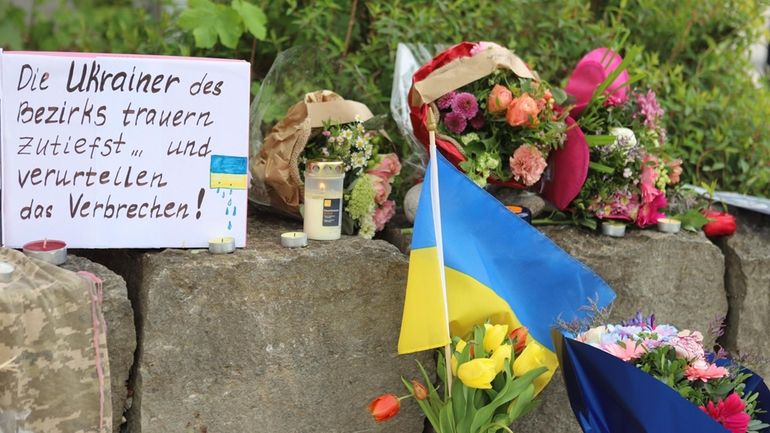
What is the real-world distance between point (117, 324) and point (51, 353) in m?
0.22

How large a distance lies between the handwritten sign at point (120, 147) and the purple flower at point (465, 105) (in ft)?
2.10

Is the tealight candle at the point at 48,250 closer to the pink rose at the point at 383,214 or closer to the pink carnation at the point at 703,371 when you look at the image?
the pink rose at the point at 383,214

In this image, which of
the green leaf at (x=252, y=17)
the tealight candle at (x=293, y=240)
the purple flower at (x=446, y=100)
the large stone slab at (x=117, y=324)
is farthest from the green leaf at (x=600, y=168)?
the large stone slab at (x=117, y=324)

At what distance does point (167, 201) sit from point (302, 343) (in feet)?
1.67

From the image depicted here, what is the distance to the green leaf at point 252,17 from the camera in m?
3.05

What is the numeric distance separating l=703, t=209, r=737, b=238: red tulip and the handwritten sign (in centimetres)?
155

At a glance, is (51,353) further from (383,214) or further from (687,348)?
(687,348)

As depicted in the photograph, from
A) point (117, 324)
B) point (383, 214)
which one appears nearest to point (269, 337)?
point (117, 324)

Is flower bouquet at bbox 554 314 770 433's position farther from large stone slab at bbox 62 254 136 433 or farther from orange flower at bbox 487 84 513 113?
large stone slab at bbox 62 254 136 433

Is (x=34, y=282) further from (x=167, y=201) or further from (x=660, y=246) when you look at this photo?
(x=660, y=246)

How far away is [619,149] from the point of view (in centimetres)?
277

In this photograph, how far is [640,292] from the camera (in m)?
2.82

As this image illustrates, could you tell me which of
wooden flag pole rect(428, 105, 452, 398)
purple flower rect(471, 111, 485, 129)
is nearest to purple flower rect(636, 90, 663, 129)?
purple flower rect(471, 111, 485, 129)

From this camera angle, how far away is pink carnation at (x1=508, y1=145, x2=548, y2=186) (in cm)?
265
